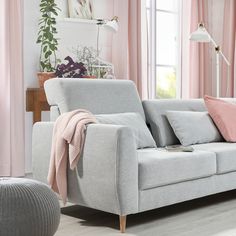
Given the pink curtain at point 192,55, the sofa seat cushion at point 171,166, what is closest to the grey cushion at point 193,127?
the sofa seat cushion at point 171,166

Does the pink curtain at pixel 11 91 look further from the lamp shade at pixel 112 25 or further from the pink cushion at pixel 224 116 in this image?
the pink cushion at pixel 224 116

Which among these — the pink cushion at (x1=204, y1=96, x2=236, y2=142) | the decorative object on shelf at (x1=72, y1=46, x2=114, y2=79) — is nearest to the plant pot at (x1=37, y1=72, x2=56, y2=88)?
the decorative object on shelf at (x1=72, y1=46, x2=114, y2=79)

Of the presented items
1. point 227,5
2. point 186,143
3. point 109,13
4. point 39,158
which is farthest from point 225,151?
point 227,5

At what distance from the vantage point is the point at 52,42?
529cm

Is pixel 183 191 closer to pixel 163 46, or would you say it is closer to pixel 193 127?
pixel 193 127

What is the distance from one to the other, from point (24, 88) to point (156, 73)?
211 centimetres

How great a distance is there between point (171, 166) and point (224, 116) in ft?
4.22

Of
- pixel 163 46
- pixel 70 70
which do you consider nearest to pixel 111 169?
pixel 70 70

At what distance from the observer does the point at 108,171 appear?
3166 mm

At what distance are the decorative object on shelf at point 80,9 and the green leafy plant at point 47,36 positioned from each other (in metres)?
0.22

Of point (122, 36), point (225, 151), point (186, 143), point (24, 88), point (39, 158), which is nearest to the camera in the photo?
point (39, 158)

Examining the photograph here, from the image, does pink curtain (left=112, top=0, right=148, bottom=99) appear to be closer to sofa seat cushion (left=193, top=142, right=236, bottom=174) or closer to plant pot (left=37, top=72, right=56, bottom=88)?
plant pot (left=37, top=72, right=56, bottom=88)

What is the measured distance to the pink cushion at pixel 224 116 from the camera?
450cm

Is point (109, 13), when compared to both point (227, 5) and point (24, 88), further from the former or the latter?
point (227, 5)
